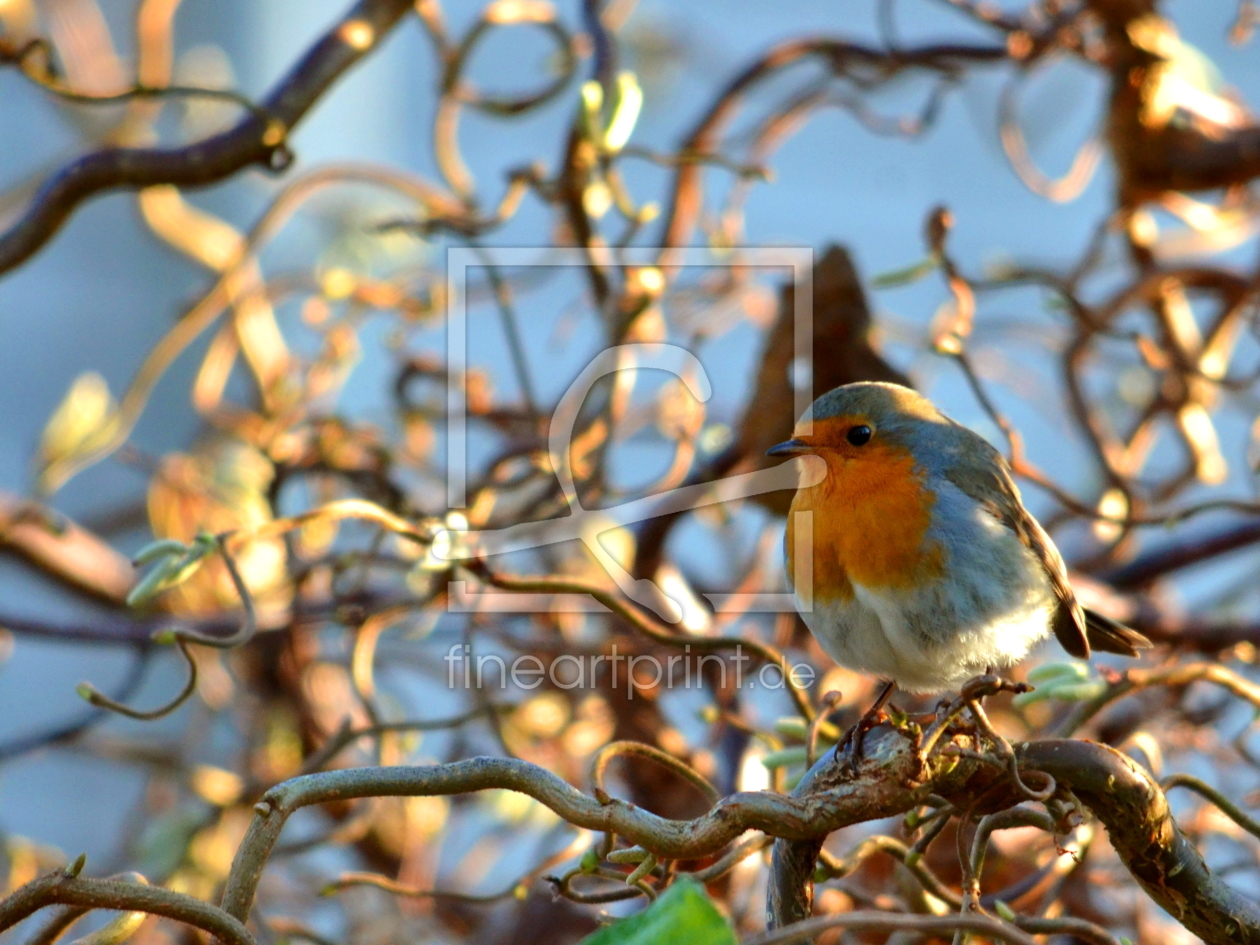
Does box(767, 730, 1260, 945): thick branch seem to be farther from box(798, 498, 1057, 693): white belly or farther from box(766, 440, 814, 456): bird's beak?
box(766, 440, 814, 456): bird's beak

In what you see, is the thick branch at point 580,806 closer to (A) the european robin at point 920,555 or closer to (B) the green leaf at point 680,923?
(B) the green leaf at point 680,923

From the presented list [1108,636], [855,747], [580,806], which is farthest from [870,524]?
[580,806]

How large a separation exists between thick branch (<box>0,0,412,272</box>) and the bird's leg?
43.6 inches

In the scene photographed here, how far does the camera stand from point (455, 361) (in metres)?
2.82

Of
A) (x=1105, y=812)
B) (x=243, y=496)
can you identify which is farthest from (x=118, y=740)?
(x=1105, y=812)

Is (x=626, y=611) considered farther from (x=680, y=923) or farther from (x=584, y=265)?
(x=584, y=265)

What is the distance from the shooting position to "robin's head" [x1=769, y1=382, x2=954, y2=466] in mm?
1747

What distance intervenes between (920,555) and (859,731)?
38cm

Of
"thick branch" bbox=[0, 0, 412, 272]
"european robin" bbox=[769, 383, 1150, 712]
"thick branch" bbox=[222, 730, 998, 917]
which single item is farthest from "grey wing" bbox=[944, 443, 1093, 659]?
"thick branch" bbox=[0, 0, 412, 272]

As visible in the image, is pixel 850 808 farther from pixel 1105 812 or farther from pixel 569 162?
pixel 569 162

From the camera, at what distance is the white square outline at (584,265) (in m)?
1.98

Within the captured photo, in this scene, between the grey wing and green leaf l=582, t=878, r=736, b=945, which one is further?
the grey wing

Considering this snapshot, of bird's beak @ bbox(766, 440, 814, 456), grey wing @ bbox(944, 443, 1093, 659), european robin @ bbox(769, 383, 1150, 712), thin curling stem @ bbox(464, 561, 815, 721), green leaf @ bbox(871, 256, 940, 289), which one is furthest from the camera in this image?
green leaf @ bbox(871, 256, 940, 289)

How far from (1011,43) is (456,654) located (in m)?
1.63
